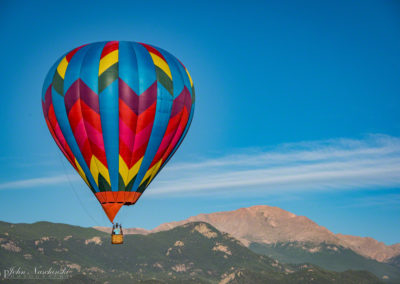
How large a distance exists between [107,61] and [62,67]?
9.22 m

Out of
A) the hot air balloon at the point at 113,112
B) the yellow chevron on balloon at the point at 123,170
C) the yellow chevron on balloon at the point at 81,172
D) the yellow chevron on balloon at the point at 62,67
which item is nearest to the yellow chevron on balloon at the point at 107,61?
the hot air balloon at the point at 113,112

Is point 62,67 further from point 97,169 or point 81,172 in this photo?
point 97,169

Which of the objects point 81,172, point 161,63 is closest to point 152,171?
point 81,172

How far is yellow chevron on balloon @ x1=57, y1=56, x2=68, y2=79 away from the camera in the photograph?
10562 cm

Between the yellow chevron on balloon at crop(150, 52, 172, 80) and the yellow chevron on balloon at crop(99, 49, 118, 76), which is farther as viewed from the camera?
the yellow chevron on balloon at crop(150, 52, 172, 80)

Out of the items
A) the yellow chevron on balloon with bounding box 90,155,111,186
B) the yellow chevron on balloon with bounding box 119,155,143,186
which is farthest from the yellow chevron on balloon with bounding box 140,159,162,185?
the yellow chevron on balloon with bounding box 90,155,111,186

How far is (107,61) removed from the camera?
339 ft

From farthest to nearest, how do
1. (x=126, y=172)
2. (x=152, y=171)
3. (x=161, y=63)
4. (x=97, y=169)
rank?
(x=152, y=171) < (x=161, y=63) < (x=97, y=169) < (x=126, y=172)

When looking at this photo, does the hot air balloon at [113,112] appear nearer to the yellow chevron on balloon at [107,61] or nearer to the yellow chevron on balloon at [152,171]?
the yellow chevron on balloon at [107,61]

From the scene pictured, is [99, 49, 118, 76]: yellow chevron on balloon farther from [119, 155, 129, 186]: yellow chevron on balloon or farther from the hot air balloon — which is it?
[119, 155, 129, 186]: yellow chevron on balloon

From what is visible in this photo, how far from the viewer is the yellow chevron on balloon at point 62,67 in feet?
347

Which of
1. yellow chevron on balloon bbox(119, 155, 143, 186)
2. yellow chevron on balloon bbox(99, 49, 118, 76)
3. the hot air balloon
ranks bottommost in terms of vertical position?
yellow chevron on balloon bbox(119, 155, 143, 186)

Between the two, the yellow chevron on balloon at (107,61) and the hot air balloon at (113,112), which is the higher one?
the yellow chevron on balloon at (107,61)

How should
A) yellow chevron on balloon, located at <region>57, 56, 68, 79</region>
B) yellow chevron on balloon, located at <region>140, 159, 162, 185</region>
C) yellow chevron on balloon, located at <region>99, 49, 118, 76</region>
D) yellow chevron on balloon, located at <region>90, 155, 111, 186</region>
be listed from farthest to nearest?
yellow chevron on balloon, located at <region>140, 159, 162, 185</region> → yellow chevron on balloon, located at <region>57, 56, 68, 79</region> → yellow chevron on balloon, located at <region>99, 49, 118, 76</region> → yellow chevron on balloon, located at <region>90, 155, 111, 186</region>
